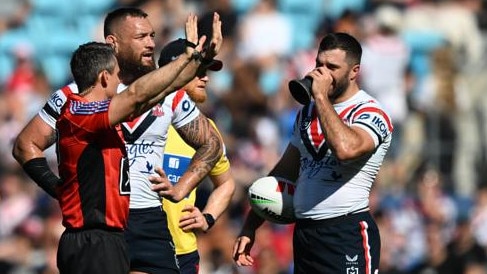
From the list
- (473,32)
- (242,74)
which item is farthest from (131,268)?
(473,32)

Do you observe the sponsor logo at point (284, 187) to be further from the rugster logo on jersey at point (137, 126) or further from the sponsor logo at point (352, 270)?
the rugster logo on jersey at point (137, 126)

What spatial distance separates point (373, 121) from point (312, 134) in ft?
1.54

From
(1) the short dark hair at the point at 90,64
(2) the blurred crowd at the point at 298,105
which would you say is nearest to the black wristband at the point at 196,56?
(1) the short dark hair at the point at 90,64

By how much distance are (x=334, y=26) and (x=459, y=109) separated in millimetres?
1964

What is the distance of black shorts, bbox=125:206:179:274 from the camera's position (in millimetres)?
8672

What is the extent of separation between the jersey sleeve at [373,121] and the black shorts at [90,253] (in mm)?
1797

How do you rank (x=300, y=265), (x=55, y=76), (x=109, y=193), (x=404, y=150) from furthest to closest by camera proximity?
(x=55, y=76)
(x=404, y=150)
(x=300, y=265)
(x=109, y=193)

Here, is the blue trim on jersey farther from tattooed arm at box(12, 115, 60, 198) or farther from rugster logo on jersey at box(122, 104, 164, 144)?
tattooed arm at box(12, 115, 60, 198)

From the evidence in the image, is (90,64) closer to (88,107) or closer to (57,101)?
(88,107)

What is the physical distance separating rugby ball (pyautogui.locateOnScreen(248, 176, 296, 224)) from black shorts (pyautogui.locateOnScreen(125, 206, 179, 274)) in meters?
0.70

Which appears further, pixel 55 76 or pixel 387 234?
pixel 55 76

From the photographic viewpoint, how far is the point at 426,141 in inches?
654

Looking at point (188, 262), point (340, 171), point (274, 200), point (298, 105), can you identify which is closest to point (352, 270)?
point (340, 171)

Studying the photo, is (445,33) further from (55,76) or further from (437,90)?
(55,76)
